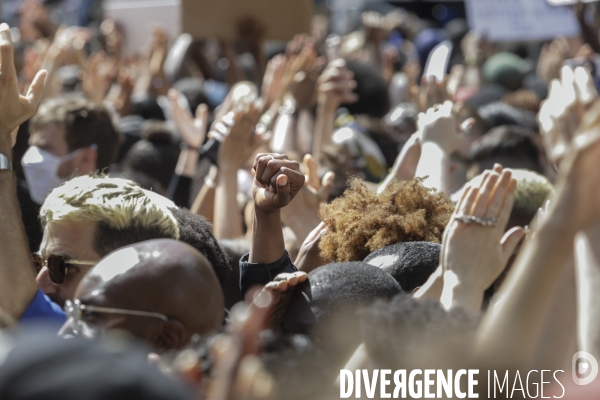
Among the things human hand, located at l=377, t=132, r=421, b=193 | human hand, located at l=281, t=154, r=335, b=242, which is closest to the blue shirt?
human hand, located at l=281, t=154, r=335, b=242

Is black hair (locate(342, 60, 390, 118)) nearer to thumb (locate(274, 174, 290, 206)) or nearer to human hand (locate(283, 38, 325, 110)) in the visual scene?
human hand (locate(283, 38, 325, 110))

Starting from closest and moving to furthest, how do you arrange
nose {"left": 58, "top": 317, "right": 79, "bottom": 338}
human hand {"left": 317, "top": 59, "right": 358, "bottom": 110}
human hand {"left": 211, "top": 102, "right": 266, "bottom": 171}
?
nose {"left": 58, "top": 317, "right": 79, "bottom": 338}, human hand {"left": 211, "top": 102, "right": 266, "bottom": 171}, human hand {"left": 317, "top": 59, "right": 358, "bottom": 110}

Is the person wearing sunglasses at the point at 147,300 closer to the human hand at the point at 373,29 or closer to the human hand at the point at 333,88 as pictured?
the human hand at the point at 333,88

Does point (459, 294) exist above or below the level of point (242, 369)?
below

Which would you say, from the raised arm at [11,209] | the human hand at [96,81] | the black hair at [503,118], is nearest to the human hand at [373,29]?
the human hand at [96,81]

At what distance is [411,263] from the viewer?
8.87 ft

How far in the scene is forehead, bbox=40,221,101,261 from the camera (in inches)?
102

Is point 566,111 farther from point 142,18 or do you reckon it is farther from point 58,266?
point 142,18

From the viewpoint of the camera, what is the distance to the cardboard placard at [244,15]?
7.23 m

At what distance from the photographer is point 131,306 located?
2002mm

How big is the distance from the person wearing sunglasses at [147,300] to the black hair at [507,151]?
3.07 meters

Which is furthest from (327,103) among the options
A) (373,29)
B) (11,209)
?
(373,29)

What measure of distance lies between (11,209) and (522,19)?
6075mm

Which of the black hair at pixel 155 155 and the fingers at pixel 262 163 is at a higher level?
the fingers at pixel 262 163
